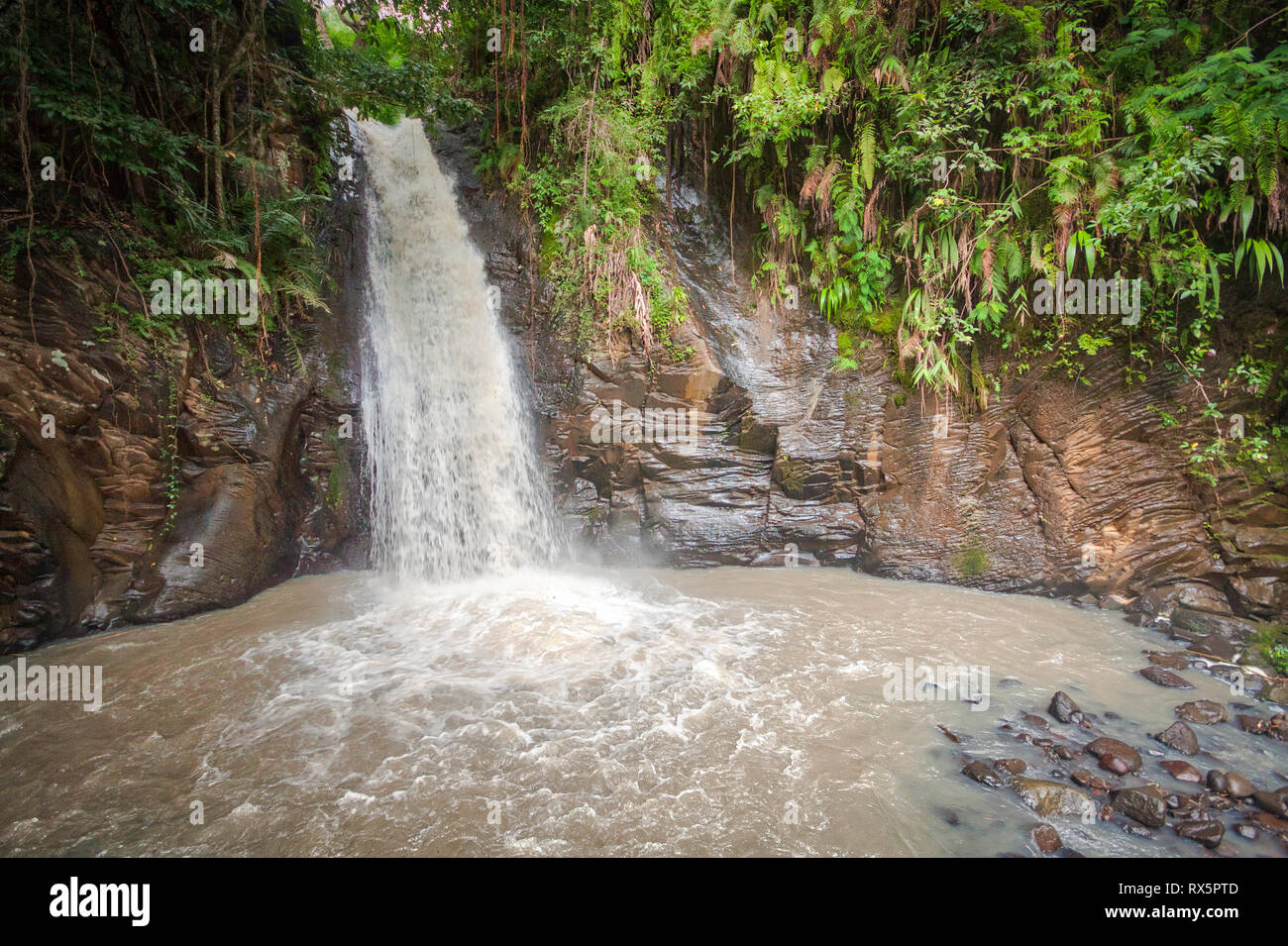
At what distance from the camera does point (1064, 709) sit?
423 centimetres

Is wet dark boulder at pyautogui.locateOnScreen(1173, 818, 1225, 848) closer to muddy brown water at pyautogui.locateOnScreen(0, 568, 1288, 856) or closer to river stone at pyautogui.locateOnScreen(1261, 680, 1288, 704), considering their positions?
muddy brown water at pyautogui.locateOnScreen(0, 568, 1288, 856)

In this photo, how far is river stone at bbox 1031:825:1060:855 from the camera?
296 cm

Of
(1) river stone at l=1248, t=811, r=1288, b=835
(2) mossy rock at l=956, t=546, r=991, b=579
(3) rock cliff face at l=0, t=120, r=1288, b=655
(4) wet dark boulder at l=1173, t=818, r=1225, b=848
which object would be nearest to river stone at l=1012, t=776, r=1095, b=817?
(4) wet dark boulder at l=1173, t=818, r=1225, b=848

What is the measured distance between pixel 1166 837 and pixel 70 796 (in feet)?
21.1

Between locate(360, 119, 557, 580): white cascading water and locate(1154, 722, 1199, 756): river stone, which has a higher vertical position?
locate(360, 119, 557, 580): white cascading water

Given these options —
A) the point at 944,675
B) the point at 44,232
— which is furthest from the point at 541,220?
the point at 944,675

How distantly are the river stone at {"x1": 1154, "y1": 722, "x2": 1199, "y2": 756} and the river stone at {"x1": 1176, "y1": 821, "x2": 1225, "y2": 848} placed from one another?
90 cm

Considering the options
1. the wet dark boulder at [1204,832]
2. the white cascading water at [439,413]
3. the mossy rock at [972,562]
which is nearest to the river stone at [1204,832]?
the wet dark boulder at [1204,832]

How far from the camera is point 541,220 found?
329 inches

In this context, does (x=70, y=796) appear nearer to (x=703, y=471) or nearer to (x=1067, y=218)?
(x=703, y=471)

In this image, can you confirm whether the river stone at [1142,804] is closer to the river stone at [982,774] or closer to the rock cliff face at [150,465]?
the river stone at [982,774]

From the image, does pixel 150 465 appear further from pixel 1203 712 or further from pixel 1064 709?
pixel 1203 712

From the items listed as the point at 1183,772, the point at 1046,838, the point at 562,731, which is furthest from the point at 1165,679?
the point at 562,731

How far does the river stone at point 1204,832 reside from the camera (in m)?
3.01
